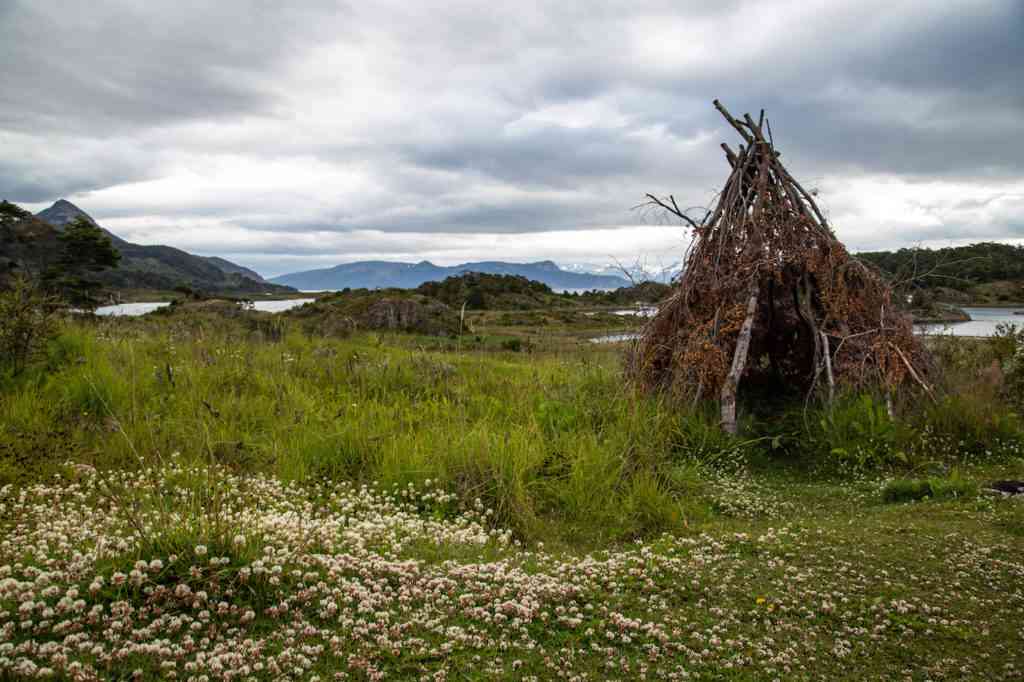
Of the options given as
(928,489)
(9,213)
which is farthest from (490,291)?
(928,489)

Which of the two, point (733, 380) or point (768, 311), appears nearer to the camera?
point (733, 380)

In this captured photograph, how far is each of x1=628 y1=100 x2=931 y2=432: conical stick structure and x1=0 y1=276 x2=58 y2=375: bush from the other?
8.84 meters

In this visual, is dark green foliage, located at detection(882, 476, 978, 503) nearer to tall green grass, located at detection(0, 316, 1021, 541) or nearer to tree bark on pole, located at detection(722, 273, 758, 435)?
tall green grass, located at detection(0, 316, 1021, 541)

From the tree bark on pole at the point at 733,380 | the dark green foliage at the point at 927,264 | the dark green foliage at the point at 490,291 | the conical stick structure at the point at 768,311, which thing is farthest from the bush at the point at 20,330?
the dark green foliage at the point at 490,291

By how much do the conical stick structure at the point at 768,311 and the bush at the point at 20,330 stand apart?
8.84m

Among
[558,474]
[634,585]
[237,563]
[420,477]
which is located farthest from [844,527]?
[237,563]

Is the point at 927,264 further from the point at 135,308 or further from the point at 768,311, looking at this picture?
the point at 135,308

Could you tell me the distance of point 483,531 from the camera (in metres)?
5.76

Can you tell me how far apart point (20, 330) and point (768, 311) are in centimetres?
1100

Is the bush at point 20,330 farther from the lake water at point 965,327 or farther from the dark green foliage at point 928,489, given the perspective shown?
the dark green foliage at point 928,489

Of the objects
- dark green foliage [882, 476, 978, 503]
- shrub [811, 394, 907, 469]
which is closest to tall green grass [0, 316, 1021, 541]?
shrub [811, 394, 907, 469]

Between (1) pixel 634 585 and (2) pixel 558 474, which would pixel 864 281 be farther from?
(1) pixel 634 585

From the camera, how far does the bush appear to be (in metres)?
9.05

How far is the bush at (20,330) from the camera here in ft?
29.7
